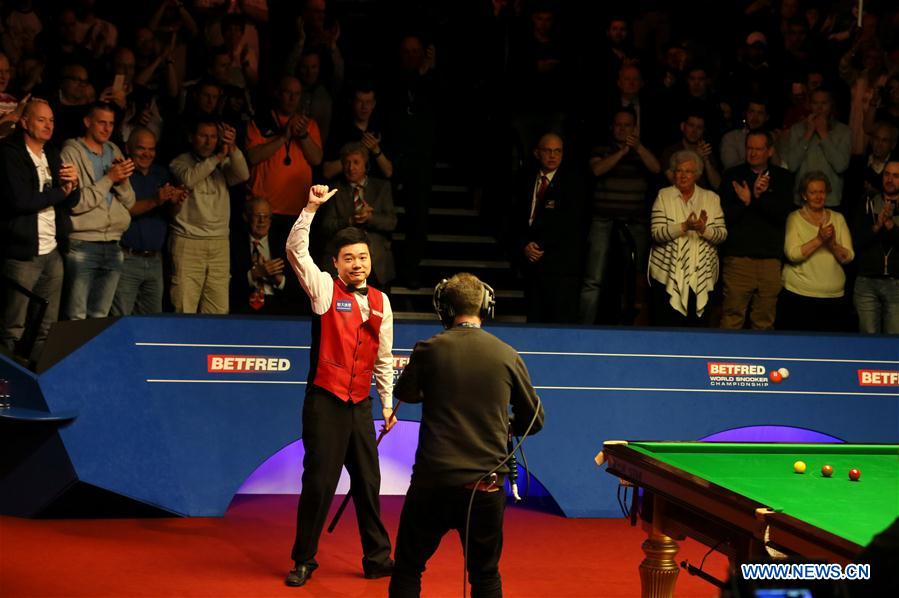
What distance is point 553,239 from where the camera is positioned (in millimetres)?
9922

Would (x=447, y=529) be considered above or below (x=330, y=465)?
above

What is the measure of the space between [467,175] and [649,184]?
287 cm

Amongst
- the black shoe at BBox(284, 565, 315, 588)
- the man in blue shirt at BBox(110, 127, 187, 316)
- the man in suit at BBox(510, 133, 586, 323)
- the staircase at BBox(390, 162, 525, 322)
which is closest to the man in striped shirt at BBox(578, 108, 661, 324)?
the man in suit at BBox(510, 133, 586, 323)

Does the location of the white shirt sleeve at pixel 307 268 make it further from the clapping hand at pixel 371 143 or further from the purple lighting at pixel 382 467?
the clapping hand at pixel 371 143

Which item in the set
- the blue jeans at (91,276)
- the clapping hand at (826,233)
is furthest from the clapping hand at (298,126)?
the clapping hand at (826,233)

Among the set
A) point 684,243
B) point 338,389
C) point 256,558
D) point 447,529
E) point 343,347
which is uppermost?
point 684,243

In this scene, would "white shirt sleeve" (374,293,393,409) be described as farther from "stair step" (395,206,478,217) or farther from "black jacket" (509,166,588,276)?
"stair step" (395,206,478,217)

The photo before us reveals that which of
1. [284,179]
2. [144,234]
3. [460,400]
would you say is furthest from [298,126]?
[460,400]

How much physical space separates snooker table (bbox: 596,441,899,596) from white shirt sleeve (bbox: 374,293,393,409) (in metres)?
1.54

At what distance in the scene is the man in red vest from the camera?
6.70 m

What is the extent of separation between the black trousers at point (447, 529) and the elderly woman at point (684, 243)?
194 inches

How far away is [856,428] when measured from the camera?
9.01 metres

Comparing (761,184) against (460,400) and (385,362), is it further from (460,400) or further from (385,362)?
(460,400)

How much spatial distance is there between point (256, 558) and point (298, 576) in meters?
0.64
